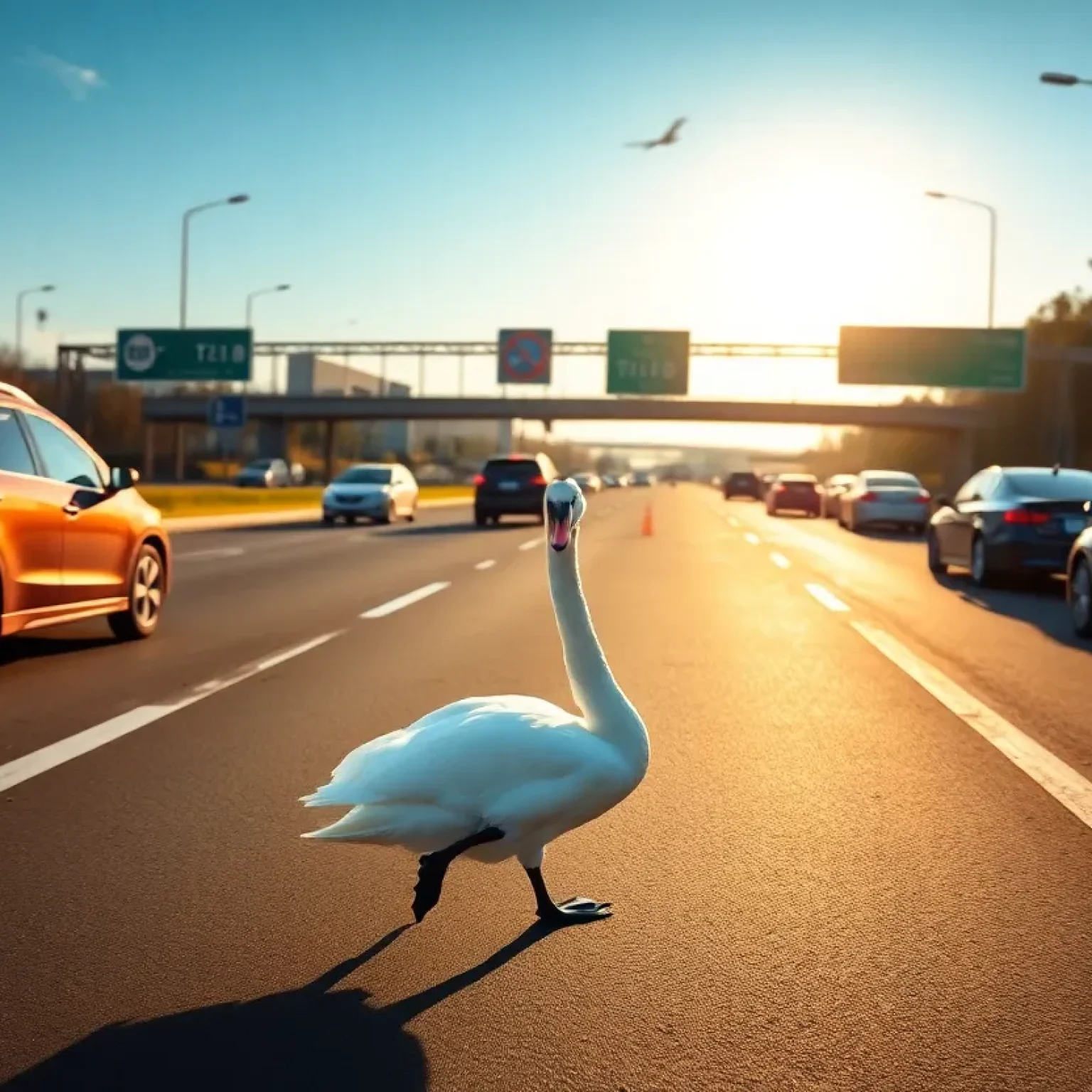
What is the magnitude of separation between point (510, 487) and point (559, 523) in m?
28.8

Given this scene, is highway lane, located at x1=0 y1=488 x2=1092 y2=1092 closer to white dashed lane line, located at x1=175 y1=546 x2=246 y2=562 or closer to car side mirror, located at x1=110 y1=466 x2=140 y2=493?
car side mirror, located at x1=110 y1=466 x2=140 y2=493

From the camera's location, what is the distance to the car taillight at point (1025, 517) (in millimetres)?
15320

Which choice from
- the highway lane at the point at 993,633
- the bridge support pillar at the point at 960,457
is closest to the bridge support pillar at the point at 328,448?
the bridge support pillar at the point at 960,457

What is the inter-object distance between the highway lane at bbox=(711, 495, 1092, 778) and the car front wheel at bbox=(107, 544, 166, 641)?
6.06 meters

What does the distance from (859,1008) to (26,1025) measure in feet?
6.61

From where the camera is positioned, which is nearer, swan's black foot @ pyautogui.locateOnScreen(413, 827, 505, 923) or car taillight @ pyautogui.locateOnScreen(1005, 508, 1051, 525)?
swan's black foot @ pyautogui.locateOnScreen(413, 827, 505, 923)

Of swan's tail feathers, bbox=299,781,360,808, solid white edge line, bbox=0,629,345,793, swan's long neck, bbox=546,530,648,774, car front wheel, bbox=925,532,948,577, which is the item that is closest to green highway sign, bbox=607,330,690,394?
car front wheel, bbox=925,532,948,577

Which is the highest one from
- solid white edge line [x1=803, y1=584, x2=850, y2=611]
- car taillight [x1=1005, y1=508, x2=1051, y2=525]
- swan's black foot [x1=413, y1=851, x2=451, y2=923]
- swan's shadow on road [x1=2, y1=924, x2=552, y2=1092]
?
car taillight [x1=1005, y1=508, x2=1051, y2=525]

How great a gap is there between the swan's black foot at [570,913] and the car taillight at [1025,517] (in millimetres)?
12484

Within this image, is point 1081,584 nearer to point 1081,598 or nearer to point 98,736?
point 1081,598

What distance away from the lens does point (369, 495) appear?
33.6 m

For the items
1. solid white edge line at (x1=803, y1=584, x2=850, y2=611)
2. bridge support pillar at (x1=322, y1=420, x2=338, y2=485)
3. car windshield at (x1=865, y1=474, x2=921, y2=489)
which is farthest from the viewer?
bridge support pillar at (x1=322, y1=420, x2=338, y2=485)

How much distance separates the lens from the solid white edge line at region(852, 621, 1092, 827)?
572cm

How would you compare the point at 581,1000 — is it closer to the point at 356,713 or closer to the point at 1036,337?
the point at 356,713
